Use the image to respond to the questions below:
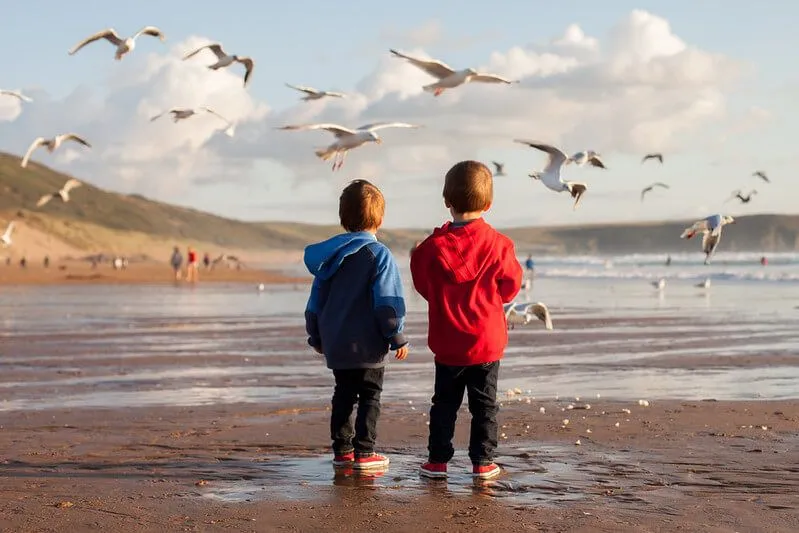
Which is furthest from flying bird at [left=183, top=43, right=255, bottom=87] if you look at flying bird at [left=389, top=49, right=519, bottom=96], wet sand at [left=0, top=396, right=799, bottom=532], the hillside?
the hillside

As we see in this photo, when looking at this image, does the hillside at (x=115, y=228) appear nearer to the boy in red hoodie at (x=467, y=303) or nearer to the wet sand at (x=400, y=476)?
the wet sand at (x=400, y=476)

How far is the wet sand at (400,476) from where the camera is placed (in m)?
5.79

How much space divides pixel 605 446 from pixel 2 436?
4336mm

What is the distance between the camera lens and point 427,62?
1316cm

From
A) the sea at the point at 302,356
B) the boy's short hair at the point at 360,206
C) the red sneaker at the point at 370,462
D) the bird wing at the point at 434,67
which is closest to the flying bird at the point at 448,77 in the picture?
the bird wing at the point at 434,67

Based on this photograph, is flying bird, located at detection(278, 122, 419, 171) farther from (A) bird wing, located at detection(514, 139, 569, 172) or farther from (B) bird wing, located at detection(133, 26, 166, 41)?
(B) bird wing, located at detection(133, 26, 166, 41)

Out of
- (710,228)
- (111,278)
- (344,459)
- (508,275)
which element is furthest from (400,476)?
(111,278)

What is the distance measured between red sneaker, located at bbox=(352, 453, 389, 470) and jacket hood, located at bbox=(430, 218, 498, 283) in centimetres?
117

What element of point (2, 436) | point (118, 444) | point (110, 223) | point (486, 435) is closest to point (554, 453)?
point (486, 435)

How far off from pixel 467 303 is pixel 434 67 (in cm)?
722

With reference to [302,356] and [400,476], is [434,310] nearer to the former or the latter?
[400,476]

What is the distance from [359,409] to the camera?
7.23m

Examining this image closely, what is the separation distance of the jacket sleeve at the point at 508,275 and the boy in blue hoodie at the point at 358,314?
1.99 feet

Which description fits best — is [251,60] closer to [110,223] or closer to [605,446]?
[605,446]
